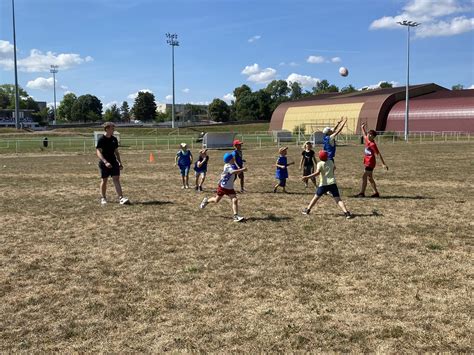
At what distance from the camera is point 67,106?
147750 mm

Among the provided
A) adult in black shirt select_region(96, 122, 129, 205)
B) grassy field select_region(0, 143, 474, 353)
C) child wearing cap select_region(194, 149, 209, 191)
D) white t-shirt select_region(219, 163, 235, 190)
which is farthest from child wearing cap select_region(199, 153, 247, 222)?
child wearing cap select_region(194, 149, 209, 191)

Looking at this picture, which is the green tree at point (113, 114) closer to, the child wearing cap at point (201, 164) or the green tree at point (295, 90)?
the green tree at point (295, 90)

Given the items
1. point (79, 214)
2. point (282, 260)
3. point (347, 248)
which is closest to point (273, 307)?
point (282, 260)

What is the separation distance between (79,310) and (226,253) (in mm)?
2464

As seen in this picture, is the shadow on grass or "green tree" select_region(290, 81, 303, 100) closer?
the shadow on grass

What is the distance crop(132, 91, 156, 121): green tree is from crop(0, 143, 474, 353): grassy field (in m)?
135

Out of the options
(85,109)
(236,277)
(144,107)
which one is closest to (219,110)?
(144,107)

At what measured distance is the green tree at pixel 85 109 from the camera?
146 m

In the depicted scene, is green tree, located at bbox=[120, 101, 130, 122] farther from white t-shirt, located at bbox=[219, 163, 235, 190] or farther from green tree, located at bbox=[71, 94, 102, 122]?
white t-shirt, located at bbox=[219, 163, 235, 190]

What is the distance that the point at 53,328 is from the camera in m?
4.30

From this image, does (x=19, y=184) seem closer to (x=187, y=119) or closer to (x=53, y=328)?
(x=53, y=328)

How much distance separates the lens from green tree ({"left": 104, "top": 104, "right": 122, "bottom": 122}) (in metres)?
154

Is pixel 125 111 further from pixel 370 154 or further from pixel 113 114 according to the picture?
pixel 370 154

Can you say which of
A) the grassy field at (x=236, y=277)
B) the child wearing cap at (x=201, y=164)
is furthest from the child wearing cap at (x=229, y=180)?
the child wearing cap at (x=201, y=164)
